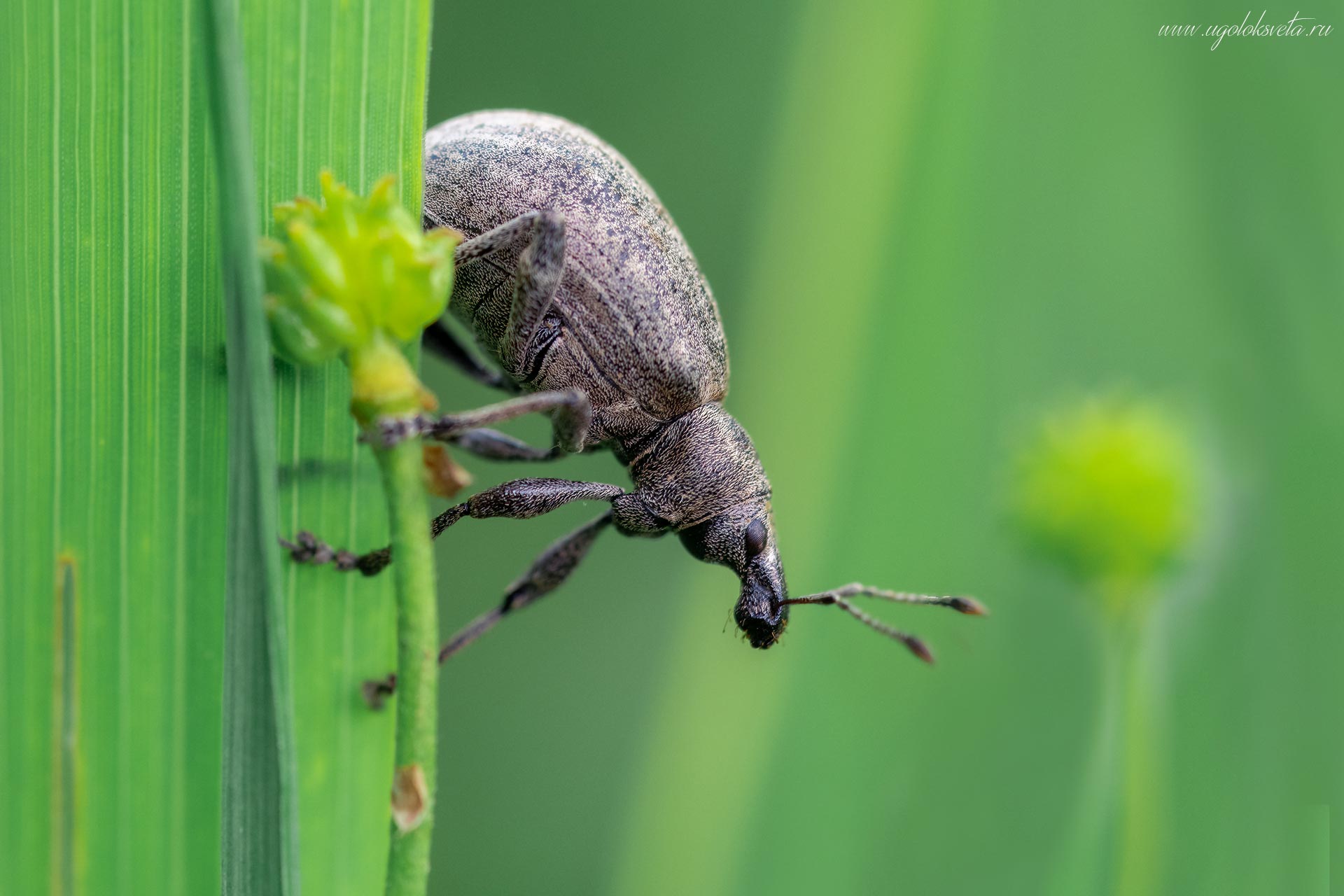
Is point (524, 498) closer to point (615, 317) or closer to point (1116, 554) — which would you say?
point (615, 317)

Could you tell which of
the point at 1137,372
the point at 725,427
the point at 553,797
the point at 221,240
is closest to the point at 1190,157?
the point at 1137,372

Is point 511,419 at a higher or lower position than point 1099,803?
higher

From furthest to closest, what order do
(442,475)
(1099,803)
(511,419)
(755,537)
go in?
(755,537) → (511,419) → (442,475) → (1099,803)

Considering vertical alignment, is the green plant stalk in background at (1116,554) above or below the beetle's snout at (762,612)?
above

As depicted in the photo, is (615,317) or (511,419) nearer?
(511,419)

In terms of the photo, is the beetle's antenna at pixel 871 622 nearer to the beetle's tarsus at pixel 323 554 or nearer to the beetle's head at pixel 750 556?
the beetle's head at pixel 750 556

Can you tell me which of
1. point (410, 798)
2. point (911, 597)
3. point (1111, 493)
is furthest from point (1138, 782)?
point (410, 798)

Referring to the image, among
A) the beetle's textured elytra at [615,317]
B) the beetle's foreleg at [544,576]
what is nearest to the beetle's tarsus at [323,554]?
the beetle's textured elytra at [615,317]
